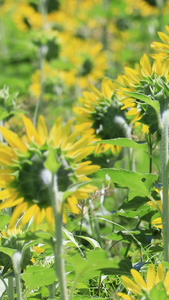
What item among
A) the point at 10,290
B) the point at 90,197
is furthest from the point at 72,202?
the point at 90,197

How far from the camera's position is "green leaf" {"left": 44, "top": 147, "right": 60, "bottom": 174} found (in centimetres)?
93

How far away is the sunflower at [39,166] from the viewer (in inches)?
38.5

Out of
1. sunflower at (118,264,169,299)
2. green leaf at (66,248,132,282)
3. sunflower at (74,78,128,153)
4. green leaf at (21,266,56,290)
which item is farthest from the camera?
sunflower at (74,78,128,153)

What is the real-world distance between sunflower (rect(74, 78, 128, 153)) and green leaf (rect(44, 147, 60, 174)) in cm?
69

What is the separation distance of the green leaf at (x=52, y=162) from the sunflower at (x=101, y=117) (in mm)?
694

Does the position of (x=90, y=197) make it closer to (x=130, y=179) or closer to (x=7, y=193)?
(x=130, y=179)

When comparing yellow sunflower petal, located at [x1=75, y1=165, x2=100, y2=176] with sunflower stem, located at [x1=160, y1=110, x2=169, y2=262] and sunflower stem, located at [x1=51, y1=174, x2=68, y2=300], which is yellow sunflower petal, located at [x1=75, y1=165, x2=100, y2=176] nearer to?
sunflower stem, located at [x1=51, y1=174, x2=68, y2=300]

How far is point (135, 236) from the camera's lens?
4.76ft

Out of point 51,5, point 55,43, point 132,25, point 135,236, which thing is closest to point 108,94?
point 135,236

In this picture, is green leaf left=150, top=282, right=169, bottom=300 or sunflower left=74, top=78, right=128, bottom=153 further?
sunflower left=74, top=78, right=128, bottom=153

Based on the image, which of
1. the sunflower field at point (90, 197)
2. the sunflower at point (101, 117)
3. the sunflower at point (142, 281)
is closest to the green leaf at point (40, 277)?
the sunflower field at point (90, 197)

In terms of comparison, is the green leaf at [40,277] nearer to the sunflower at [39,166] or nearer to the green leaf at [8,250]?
the green leaf at [8,250]

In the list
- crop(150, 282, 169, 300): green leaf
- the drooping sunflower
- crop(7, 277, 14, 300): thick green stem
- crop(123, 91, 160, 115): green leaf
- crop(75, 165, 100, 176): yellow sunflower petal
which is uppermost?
the drooping sunflower

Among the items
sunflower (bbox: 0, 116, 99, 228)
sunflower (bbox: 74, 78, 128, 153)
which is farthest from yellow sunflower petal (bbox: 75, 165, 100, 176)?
sunflower (bbox: 74, 78, 128, 153)
